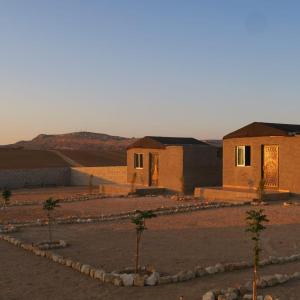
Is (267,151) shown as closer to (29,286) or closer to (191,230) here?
(191,230)

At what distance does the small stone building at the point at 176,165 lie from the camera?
29375 millimetres

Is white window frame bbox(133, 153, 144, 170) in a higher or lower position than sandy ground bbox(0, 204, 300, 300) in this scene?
higher

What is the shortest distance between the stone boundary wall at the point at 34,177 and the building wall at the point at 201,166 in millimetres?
16607

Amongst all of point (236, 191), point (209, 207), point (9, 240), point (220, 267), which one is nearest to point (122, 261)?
point (220, 267)

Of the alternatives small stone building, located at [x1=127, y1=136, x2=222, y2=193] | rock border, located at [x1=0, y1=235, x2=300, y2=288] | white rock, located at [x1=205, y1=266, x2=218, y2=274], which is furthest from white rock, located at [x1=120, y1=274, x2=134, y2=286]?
small stone building, located at [x1=127, y1=136, x2=222, y2=193]

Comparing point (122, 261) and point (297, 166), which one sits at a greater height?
point (297, 166)

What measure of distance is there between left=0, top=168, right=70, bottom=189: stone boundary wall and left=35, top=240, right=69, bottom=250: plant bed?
27973 millimetres

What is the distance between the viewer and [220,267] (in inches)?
390

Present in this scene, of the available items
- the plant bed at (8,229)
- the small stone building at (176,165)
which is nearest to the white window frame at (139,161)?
the small stone building at (176,165)

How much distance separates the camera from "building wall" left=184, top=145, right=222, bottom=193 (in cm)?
2941

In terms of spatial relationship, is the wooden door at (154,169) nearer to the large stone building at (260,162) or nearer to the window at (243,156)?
the large stone building at (260,162)

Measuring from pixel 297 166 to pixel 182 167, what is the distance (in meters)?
7.81

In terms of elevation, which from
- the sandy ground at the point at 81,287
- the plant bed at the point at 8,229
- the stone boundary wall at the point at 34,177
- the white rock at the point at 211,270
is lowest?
the sandy ground at the point at 81,287

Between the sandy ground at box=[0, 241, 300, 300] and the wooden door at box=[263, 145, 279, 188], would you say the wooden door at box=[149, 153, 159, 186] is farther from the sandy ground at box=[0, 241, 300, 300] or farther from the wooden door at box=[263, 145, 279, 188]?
the sandy ground at box=[0, 241, 300, 300]
